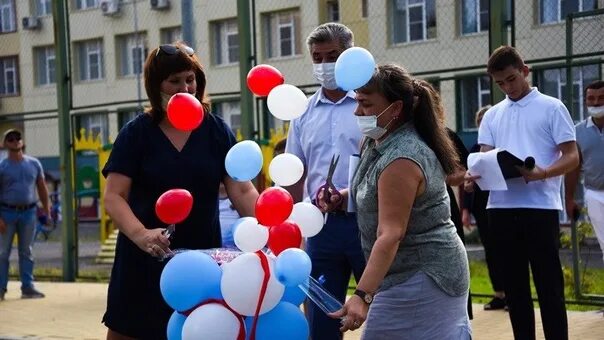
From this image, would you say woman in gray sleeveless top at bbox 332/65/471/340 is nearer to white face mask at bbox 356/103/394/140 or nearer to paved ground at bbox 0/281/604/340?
white face mask at bbox 356/103/394/140

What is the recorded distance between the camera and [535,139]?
6.73 metres

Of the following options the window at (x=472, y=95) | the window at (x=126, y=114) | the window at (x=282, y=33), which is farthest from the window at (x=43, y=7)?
→ the window at (x=472, y=95)

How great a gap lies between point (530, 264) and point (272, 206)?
2.61m

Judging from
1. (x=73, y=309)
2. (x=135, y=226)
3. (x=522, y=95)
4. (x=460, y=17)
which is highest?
(x=460, y=17)

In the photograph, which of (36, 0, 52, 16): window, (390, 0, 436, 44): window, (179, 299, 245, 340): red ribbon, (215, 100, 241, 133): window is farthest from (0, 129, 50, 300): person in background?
(179, 299, 245, 340): red ribbon

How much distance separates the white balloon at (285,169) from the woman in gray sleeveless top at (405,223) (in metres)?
0.83

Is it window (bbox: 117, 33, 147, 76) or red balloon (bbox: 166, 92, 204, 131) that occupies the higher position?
window (bbox: 117, 33, 147, 76)

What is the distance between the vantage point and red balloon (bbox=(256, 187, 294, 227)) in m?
4.67

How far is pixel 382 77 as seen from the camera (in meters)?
4.41

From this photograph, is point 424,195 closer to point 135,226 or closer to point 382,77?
point 382,77

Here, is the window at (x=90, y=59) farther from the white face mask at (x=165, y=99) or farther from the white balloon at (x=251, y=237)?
the white balloon at (x=251, y=237)

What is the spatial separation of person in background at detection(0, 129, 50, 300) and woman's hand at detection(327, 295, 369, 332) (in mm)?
9312

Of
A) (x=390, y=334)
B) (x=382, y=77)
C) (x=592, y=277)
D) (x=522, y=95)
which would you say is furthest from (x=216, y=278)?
(x=592, y=277)

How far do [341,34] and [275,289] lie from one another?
5.80ft
